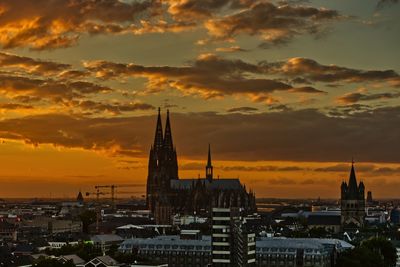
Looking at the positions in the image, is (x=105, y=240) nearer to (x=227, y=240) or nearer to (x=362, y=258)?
(x=362, y=258)

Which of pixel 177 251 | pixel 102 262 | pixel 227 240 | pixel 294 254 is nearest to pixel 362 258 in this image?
pixel 294 254

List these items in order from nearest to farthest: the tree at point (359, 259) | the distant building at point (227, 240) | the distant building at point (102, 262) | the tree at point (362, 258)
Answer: the distant building at point (227, 240) → the distant building at point (102, 262) → the tree at point (359, 259) → the tree at point (362, 258)

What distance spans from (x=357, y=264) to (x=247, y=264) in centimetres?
2944

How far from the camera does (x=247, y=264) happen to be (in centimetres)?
10081

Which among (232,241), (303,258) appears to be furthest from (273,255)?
(232,241)

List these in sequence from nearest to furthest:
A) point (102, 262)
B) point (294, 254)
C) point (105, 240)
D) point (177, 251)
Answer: point (102, 262) → point (294, 254) → point (177, 251) → point (105, 240)

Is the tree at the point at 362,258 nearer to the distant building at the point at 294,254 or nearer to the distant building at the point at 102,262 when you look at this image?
the distant building at the point at 294,254

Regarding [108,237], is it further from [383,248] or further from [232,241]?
[232,241]

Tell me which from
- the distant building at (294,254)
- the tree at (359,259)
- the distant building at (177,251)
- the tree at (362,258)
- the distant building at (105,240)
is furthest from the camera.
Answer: the distant building at (105,240)

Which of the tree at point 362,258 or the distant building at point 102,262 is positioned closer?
the distant building at point 102,262

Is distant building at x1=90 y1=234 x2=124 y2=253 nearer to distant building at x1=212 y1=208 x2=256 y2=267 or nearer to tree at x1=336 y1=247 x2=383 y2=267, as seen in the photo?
tree at x1=336 y1=247 x2=383 y2=267

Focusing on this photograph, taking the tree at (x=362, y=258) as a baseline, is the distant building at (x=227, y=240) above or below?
above

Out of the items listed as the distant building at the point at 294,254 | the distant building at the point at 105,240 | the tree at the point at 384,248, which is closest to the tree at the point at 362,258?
the tree at the point at 384,248

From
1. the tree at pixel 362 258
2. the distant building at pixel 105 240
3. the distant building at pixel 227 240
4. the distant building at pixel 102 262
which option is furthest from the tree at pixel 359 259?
the distant building at pixel 105 240
